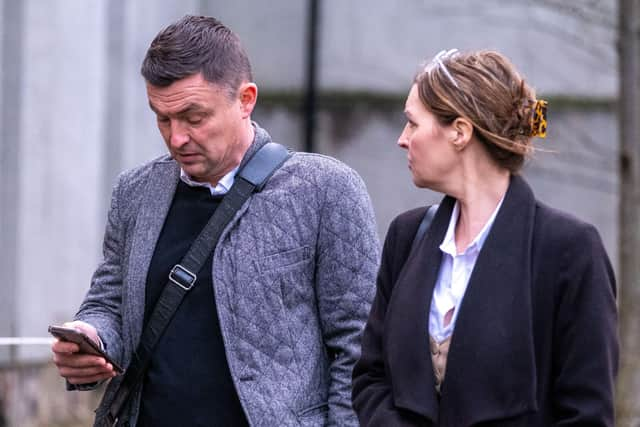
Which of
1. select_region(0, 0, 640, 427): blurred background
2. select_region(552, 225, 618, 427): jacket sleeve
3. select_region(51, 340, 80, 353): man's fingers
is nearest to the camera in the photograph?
select_region(552, 225, 618, 427): jacket sleeve

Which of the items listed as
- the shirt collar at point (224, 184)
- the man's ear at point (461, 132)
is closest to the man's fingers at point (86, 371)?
the shirt collar at point (224, 184)

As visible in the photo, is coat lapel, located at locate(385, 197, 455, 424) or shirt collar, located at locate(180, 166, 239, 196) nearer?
coat lapel, located at locate(385, 197, 455, 424)

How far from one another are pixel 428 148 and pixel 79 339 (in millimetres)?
955

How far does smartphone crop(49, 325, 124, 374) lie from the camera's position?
9.57 ft

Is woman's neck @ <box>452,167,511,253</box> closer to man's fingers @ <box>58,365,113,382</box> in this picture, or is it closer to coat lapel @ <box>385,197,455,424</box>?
coat lapel @ <box>385,197,455,424</box>

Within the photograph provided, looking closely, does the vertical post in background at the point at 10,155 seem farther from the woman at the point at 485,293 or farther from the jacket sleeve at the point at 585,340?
the jacket sleeve at the point at 585,340

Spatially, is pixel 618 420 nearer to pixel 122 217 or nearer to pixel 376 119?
pixel 376 119

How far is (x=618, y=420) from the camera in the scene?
242 inches

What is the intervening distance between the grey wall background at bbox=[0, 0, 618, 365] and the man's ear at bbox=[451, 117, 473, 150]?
3.48 metres

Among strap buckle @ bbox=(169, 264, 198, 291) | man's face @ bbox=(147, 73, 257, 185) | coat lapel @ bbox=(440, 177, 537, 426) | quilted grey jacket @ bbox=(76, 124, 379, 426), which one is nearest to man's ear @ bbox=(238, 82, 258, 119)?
man's face @ bbox=(147, 73, 257, 185)

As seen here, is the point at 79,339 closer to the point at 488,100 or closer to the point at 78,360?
the point at 78,360

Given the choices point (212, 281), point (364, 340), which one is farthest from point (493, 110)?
point (212, 281)

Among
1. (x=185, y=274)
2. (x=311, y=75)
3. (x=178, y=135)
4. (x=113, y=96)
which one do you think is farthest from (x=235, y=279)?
(x=311, y=75)

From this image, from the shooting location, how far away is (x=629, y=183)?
6.02 metres
